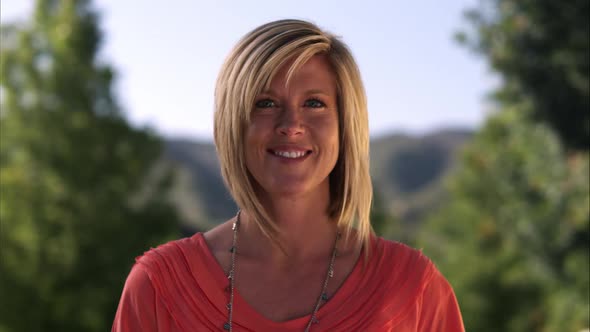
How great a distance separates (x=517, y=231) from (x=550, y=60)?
4.06m

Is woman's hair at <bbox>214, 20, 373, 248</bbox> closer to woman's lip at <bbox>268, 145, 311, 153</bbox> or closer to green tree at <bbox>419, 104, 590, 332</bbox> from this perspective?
woman's lip at <bbox>268, 145, 311, 153</bbox>

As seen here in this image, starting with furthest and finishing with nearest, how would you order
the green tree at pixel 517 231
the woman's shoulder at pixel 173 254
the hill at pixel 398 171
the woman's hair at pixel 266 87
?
the hill at pixel 398 171 < the green tree at pixel 517 231 < the woman's shoulder at pixel 173 254 < the woman's hair at pixel 266 87

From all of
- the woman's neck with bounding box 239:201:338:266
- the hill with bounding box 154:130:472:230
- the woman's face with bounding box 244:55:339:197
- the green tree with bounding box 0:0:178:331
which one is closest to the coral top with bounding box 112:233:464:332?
the woman's neck with bounding box 239:201:338:266

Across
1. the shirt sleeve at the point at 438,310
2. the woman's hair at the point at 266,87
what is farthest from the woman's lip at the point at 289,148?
the shirt sleeve at the point at 438,310

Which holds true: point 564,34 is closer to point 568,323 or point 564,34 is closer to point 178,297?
point 568,323

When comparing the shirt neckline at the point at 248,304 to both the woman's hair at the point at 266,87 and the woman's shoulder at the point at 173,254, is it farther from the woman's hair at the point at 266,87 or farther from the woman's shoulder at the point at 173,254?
the woman's hair at the point at 266,87

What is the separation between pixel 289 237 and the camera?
8.29 ft

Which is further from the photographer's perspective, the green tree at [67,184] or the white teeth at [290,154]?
the green tree at [67,184]

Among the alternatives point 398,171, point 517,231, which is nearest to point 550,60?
point 517,231

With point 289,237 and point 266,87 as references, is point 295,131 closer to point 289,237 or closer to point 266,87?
point 266,87

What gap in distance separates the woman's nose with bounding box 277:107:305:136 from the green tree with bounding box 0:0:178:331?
544 inches

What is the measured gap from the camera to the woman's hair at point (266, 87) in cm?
229

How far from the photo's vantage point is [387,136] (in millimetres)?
93750

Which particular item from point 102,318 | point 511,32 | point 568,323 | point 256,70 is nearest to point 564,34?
point 511,32
